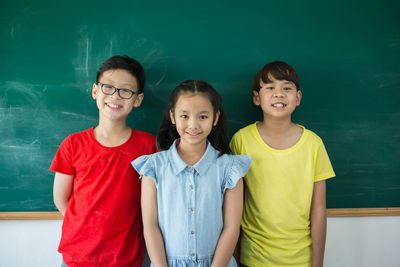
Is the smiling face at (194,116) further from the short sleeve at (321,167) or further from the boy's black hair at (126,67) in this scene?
the short sleeve at (321,167)

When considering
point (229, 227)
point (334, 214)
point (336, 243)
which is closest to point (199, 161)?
point (229, 227)

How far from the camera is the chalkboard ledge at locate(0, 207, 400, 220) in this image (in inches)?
62.0

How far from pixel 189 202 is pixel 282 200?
519 millimetres

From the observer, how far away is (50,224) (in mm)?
1603

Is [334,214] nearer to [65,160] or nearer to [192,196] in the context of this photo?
[192,196]

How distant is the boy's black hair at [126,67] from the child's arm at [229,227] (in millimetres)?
759

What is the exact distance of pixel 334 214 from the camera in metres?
1.63

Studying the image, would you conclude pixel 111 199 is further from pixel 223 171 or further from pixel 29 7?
pixel 29 7

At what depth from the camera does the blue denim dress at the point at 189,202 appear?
3.80 feet

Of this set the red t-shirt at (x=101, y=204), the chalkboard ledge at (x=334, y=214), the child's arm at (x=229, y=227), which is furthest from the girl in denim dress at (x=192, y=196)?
the chalkboard ledge at (x=334, y=214)

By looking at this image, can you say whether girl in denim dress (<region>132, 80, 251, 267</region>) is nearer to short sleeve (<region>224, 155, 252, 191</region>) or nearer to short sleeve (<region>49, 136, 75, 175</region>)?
short sleeve (<region>224, 155, 252, 191</region>)

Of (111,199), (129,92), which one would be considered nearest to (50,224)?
(111,199)

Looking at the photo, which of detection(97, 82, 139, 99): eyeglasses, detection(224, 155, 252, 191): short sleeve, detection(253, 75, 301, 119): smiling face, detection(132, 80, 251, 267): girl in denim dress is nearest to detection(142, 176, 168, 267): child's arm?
detection(132, 80, 251, 267): girl in denim dress

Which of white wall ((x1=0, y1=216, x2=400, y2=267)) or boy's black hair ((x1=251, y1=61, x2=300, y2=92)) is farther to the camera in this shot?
white wall ((x1=0, y1=216, x2=400, y2=267))
